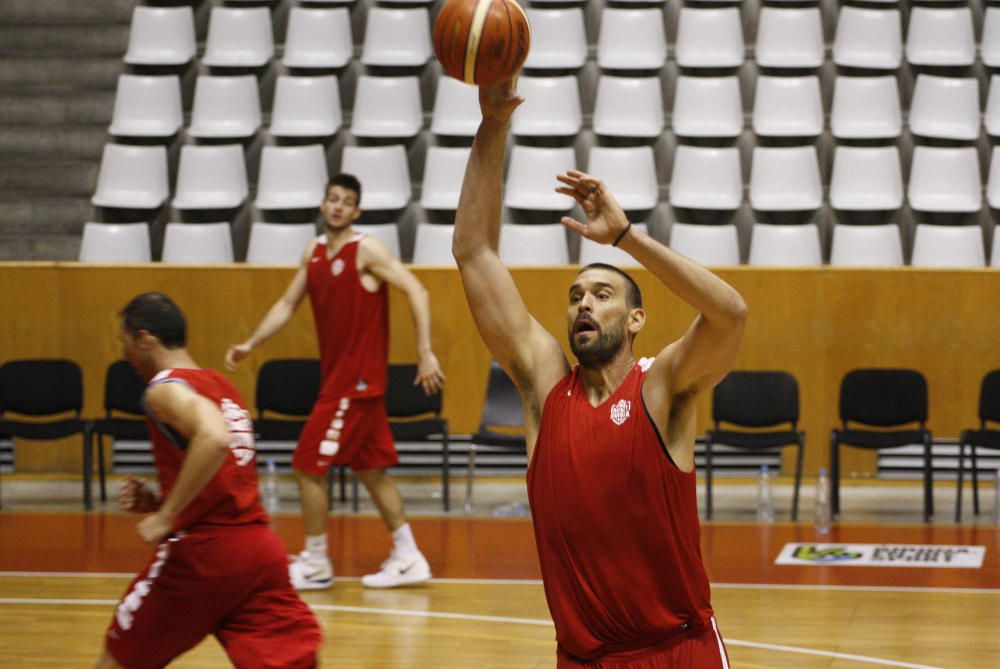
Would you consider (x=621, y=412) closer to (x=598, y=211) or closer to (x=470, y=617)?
(x=598, y=211)

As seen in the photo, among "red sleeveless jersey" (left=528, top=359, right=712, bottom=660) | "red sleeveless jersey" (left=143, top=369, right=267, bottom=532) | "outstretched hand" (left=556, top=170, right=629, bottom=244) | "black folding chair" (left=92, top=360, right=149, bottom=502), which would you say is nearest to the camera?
"outstretched hand" (left=556, top=170, right=629, bottom=244)

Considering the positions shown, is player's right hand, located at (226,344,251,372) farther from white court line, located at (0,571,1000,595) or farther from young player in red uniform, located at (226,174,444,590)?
white court line, located at (0,571,1000,595)

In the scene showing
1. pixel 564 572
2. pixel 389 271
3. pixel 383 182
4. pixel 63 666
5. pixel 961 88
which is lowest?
pixel 63 666

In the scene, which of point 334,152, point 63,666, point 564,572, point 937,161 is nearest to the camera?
point 564,572

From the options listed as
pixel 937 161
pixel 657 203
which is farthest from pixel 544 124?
pixel 937 161

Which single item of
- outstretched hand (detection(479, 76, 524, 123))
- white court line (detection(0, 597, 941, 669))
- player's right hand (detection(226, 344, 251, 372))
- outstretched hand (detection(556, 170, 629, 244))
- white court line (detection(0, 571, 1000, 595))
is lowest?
white court line (detection(0, 597, 941, 669))

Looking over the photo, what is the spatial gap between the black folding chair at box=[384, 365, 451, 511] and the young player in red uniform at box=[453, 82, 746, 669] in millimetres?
5736

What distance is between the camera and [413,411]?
9.35m

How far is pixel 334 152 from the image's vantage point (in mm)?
11469

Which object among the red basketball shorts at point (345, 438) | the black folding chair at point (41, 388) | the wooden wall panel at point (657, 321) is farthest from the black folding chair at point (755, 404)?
the black folding chair at point (41, 388)

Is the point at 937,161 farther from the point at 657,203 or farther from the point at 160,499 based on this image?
the point at 160,499

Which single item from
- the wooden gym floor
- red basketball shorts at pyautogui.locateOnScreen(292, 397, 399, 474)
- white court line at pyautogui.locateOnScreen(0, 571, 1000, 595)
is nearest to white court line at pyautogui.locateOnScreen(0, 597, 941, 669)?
the wooden gym floor

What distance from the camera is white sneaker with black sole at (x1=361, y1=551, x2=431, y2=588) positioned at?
23.7 feet

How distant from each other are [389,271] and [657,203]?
162 inches
